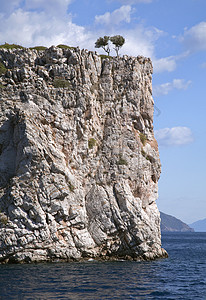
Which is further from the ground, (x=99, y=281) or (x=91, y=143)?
(x=91, y=143)

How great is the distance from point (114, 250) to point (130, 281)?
47.7 ft

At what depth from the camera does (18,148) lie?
4525 cm

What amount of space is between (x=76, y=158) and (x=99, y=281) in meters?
20.3

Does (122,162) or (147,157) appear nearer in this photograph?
(122,162)

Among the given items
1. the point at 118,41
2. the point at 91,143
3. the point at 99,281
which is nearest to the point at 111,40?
the point at 118,41

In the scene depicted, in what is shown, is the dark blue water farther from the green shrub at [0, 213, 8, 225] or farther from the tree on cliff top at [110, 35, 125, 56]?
the tree on cliff top at [110, 35, 125, 56]

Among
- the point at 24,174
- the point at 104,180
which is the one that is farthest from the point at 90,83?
the point at 24,174

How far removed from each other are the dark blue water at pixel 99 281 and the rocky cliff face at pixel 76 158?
3898 millimetres

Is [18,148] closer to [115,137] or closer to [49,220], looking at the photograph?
[49,220]

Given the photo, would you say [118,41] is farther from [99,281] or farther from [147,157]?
[99,281]

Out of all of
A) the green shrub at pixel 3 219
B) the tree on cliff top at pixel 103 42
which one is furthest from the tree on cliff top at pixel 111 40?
the green shrub at pixel 3 219

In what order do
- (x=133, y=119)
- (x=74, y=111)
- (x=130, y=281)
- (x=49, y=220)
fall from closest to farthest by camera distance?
(x=130, y=281), (x=49, y=220), (x=74, y=111), (x=133, y=119)

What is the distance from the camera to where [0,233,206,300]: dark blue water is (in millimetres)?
27484

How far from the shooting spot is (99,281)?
32156 millimetres
